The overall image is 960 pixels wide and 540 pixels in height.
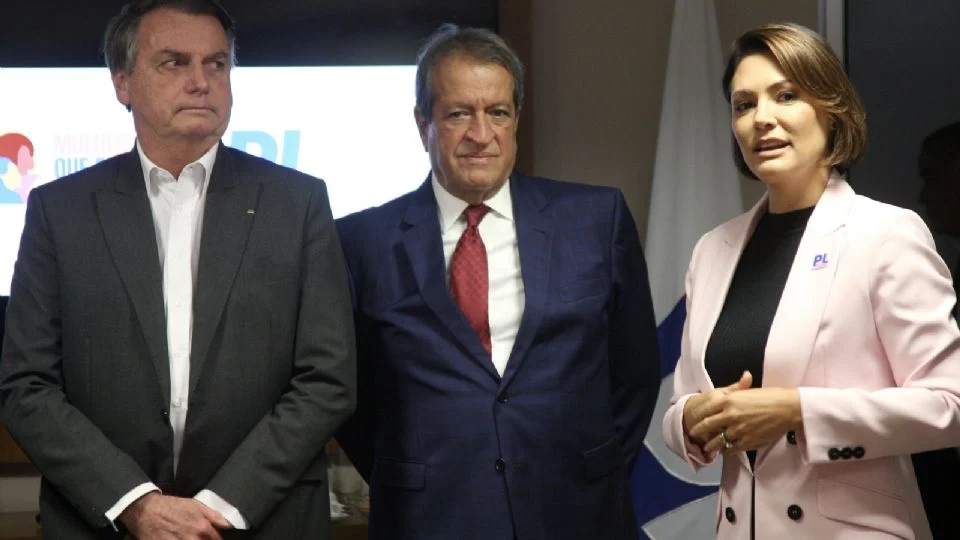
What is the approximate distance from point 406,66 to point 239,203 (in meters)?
1.82

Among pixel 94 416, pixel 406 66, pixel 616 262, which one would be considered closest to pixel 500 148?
pixel 616 262

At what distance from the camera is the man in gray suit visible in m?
2.47

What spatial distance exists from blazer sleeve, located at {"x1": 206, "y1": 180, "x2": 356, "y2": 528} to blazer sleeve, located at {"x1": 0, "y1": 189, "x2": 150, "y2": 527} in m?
0.20

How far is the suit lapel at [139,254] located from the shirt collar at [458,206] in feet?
2.07

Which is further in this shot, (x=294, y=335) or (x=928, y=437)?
(x=294, y=335)

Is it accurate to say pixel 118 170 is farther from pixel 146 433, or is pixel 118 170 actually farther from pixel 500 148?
pixel 500 148

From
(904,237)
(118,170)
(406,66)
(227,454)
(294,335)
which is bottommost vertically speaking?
(227,454)

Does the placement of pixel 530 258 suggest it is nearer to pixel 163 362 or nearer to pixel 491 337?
pixel 491 337

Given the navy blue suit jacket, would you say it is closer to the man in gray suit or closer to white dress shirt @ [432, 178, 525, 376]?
white dress shirt @ [432, 178, 525, 376]

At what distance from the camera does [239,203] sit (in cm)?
264

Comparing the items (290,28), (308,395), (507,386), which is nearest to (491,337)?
(507,386)

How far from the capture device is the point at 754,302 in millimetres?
2422

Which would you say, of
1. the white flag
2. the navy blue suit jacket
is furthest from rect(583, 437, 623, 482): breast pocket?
the white flag

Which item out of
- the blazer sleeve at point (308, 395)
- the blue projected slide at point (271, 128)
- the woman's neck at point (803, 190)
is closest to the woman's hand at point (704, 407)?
the woman's neck at point (803, 190)
